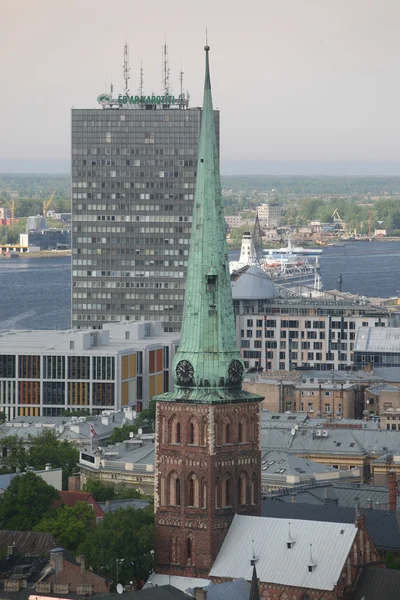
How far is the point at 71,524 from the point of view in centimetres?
11025

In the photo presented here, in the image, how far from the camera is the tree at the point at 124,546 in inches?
3861

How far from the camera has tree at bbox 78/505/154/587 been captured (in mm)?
98062

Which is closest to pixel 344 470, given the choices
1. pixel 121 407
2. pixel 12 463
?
pixel 12 463

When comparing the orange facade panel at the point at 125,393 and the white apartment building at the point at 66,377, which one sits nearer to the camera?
the white apartment building at the point at 66,377

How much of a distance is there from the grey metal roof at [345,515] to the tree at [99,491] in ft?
47.3

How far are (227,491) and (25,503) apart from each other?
72.6 ft

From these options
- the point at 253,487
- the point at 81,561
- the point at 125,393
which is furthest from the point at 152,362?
the point at 253,487

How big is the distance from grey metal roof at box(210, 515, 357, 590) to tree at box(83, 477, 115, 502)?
3254cm

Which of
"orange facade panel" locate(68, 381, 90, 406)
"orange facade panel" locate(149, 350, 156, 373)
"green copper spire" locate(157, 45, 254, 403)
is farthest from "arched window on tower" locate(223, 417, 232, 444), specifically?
"orange facade panel" locate(149, 350, 156, 373)

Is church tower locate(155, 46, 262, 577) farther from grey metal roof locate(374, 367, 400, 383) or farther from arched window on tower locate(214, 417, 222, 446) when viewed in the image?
grey metal roof locate(374, 367, 400, 383)

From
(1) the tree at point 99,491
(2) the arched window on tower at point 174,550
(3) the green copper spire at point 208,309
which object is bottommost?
(1) the tree at point 99,491

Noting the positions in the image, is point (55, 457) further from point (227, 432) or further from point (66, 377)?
point (227, 432)

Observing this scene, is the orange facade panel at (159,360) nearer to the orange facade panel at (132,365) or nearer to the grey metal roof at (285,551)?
the orange facade panel at (132,365)

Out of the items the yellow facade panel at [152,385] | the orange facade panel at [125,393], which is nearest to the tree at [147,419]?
the orange facade panel at [125,393]
